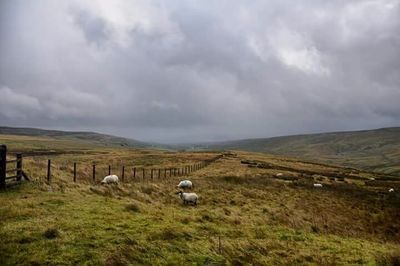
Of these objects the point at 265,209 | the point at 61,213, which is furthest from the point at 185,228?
the point at 265,209

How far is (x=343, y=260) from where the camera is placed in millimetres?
13930

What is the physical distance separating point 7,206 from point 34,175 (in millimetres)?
10463

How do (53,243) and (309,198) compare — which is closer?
(53,243)

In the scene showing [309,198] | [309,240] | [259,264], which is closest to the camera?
[259,264]

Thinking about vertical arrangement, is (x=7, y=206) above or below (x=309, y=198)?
above

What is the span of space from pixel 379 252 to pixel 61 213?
13162 millimetres

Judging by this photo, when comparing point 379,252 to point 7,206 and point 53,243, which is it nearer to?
point 53,243

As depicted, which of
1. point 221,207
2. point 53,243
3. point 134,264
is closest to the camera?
point 134,264

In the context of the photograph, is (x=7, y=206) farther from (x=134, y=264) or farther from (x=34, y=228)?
(x=134, y=264)

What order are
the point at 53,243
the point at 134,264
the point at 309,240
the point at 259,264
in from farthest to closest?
the point at 309,240
the point at 259,264
the point at 53,243
the point at 134,264

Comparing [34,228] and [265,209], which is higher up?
[34,228]

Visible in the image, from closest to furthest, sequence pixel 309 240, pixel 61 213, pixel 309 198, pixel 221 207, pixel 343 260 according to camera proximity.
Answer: pixel 343 260 → pixel 61 213 → pixel 309 240 → pixel 221 207 → pixel 309 198

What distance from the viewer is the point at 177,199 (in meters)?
25.2

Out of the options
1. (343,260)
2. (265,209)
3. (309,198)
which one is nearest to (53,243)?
(343,260)
